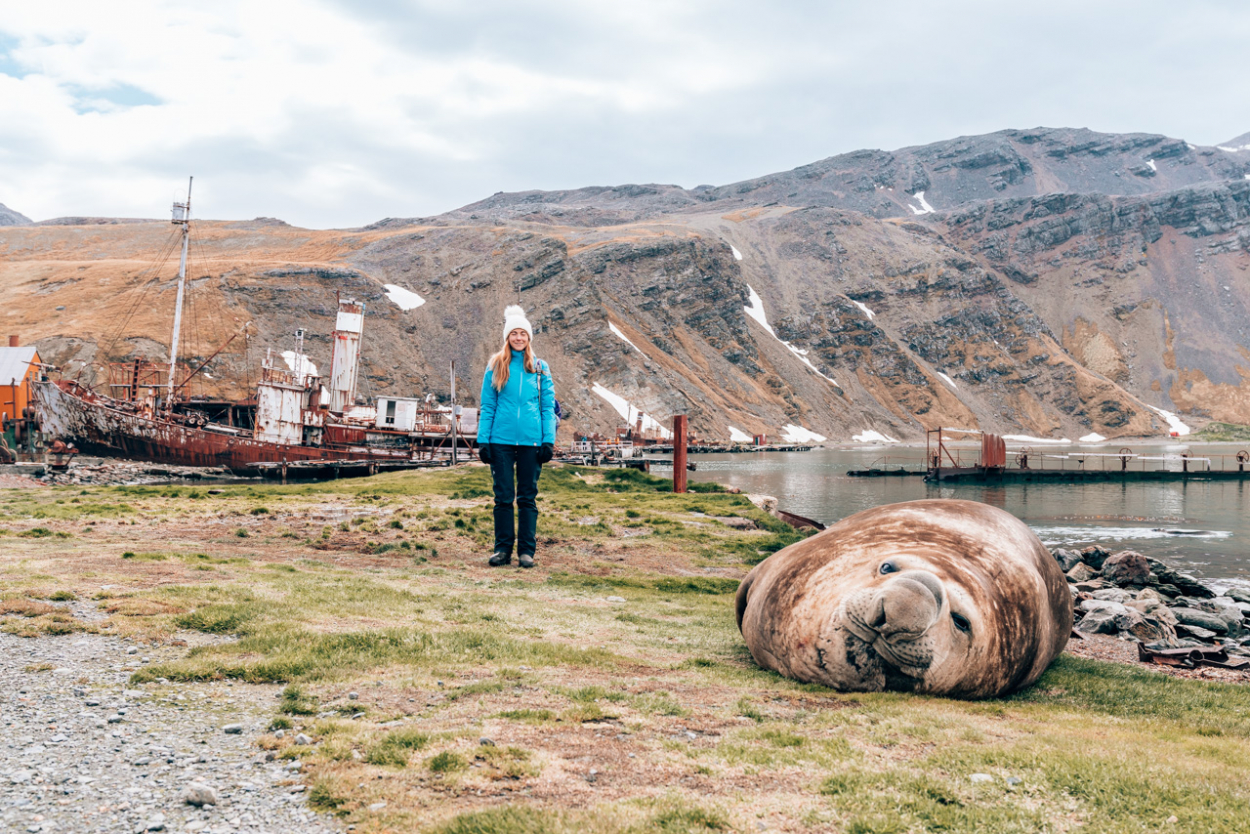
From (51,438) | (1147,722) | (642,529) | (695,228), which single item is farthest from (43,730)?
(695,228)

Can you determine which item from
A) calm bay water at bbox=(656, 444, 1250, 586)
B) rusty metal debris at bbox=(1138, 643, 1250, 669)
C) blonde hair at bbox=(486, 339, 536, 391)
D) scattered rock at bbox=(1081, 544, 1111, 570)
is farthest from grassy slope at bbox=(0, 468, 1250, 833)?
calm bay water at bbox=(656, 444, 1250, 586)

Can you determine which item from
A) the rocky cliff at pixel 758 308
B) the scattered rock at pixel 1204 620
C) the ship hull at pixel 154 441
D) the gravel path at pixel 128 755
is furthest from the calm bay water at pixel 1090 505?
the rocky cliff at pixel 758 308

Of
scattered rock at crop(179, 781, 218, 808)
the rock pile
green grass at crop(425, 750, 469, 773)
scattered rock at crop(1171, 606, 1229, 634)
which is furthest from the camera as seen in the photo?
scattered rock at crop(1171, 606, 1229, 634)

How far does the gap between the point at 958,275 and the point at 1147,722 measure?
177087 millimetres

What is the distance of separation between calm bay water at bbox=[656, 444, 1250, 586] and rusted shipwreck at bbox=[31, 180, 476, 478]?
810 inches

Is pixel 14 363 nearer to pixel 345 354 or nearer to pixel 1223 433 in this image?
pixel 345 354

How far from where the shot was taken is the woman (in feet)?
32.5

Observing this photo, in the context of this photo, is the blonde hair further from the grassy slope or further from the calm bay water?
the calm bay water

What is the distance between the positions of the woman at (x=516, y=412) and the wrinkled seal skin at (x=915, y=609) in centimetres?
402

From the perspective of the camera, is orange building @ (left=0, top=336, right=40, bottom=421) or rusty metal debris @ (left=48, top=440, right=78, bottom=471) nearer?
rusty metal debris @ (left=48, top=440, right=78, bottom=471)

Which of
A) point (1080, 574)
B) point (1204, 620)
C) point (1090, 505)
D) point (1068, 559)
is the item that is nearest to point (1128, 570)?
point (1080, 574)

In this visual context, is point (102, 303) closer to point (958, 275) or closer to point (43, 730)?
point (43, 730)

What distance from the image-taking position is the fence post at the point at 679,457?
26.3 meters

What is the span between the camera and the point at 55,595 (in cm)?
718
